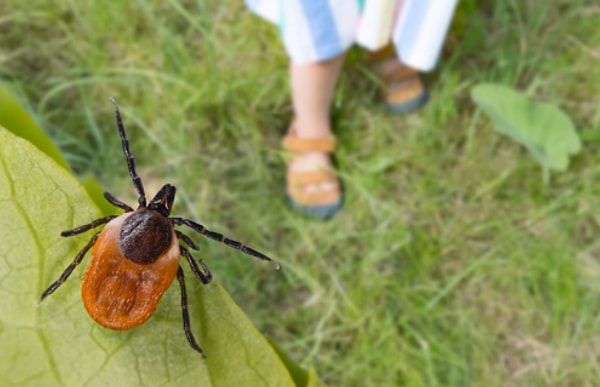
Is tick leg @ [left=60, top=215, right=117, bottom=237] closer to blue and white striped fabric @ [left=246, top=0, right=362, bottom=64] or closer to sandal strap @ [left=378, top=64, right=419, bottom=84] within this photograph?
blue and white striped fabric @ [left=246, top=0, right=362, bottom=64]

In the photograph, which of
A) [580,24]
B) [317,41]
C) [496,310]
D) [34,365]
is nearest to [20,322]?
[34,365]

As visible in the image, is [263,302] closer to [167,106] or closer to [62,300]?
[167,106]

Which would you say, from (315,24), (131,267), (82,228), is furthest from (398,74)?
(82,228)

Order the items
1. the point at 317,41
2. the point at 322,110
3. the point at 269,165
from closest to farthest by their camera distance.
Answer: the point at 317,41
the point at 322,110
the point at 269,165

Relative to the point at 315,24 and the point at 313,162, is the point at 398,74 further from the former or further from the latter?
the point at 315,24

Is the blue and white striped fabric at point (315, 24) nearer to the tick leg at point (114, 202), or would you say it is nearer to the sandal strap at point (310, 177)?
the sandal strap at point (310, 177)
